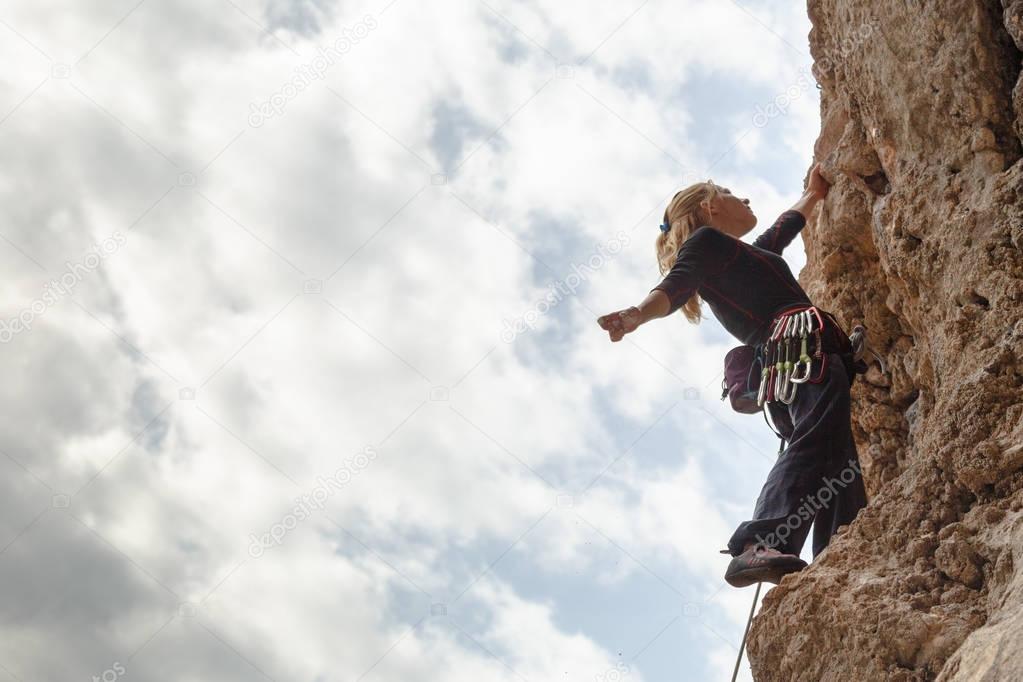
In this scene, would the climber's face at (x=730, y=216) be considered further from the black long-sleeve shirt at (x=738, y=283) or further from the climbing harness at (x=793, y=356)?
the climbing harness at (x=793, y=356)

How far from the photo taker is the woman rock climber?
5.11 metres

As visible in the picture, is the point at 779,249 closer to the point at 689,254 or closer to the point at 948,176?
the point at 689,254

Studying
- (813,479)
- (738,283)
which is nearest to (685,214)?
(738,283)

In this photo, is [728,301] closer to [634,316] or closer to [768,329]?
[768,329]

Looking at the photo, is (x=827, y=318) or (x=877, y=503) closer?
(x=877, y=503)

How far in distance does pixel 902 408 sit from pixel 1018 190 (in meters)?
2.30

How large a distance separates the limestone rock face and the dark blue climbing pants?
35cm

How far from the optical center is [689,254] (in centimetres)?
625

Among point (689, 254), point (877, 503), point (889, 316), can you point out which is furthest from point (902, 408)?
point (877, 503)

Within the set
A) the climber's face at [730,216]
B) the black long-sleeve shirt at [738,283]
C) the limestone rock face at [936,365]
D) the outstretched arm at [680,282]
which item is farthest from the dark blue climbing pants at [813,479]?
the climber's face at [730,216]

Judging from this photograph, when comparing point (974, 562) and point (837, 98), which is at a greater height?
point (837, 98)

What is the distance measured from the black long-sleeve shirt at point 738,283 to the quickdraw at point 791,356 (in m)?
0.22

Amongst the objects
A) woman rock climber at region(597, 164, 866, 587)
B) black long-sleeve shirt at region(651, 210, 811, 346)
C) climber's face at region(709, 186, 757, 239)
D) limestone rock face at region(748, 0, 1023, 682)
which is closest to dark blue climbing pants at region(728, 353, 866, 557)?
woman rock climber at region(597, 164, 866, 587)

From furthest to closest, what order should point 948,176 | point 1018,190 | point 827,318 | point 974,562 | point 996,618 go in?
point 827,318 < point 948,176 < point 1018,190 < point 974,562 < point 996,618
